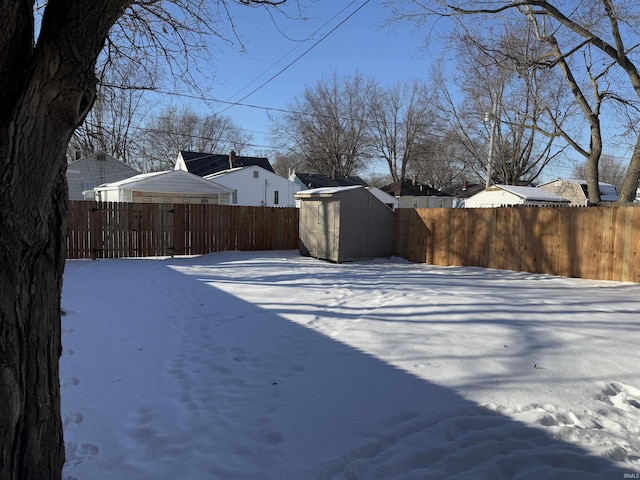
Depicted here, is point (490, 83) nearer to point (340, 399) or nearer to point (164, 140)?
point (340, 399)

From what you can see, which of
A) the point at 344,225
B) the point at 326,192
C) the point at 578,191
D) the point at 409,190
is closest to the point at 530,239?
the point at 344,225

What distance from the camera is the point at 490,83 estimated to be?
2295 centimetres

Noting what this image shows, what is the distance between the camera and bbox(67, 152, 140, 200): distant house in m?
30.0

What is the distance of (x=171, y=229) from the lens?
47.6 ft

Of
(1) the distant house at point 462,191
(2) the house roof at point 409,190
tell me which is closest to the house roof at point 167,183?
(2) the house roof at point 409,190

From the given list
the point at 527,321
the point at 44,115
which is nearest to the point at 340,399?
the point at 44,115

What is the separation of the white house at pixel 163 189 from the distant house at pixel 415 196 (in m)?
19.5

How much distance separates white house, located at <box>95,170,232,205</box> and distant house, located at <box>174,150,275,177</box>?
1036 cm

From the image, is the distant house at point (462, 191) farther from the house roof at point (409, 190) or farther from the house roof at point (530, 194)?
the house roof at point (530, 194)

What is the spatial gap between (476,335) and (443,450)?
266 cm

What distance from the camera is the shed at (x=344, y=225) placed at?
13.5 meters

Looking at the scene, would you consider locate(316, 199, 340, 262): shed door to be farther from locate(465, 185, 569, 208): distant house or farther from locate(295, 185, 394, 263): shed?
locate(465, 185, 569, 208): distant house

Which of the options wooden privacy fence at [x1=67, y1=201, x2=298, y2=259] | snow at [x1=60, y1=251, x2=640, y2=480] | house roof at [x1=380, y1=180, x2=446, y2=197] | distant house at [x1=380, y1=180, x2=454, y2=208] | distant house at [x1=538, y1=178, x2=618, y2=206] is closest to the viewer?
snow at [x1=60, y1=251, x2=640, y2=480]

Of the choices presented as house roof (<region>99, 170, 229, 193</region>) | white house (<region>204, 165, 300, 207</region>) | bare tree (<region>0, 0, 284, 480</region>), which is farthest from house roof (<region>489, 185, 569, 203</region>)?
bare tree (<region>0, 0, 284, 480</region>)
